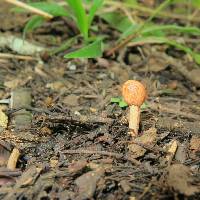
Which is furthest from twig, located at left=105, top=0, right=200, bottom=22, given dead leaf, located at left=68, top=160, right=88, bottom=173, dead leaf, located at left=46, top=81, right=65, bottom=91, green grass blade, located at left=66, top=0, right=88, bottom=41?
dead leaf, located at left=68, top=160, right=88, bottom=173

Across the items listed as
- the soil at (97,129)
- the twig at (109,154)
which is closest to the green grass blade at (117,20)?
the soil at (97,129)

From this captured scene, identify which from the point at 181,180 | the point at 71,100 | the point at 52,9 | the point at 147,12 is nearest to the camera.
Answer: the point at 181,180

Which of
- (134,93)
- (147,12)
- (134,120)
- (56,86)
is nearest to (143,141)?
(134,120)

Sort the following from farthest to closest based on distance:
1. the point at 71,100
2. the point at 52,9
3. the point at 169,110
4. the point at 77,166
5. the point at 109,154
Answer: the point at 52,9, the point at 71,100, the point at 169,110, the point at 109,154, the point at 77,166

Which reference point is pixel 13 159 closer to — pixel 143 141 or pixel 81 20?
pixel 143 141

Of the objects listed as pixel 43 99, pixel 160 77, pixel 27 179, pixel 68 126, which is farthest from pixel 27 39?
pixel 27 179

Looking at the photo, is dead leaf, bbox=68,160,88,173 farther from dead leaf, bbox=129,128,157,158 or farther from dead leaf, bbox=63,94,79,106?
dead leaf, bbox=63,94,79,106

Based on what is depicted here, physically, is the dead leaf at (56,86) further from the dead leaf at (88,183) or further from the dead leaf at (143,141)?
the dead leaf at (88,183)

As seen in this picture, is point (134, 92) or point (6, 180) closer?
point (6, 180)

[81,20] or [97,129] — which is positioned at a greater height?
[81,20]
